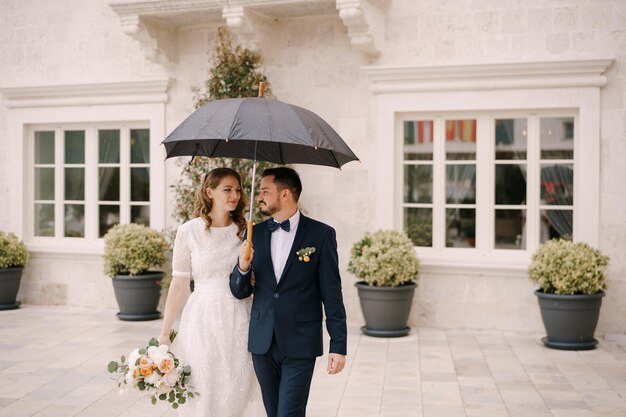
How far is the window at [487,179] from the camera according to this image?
850 cm

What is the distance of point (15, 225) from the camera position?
1032cm

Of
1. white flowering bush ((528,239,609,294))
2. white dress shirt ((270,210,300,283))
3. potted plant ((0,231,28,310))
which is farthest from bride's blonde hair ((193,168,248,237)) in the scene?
potted plant ((0,231,28,310))

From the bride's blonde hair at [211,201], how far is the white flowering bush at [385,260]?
4.01 metres

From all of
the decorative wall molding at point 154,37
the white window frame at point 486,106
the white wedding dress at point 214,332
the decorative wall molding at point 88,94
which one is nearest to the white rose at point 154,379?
the white wedding dress at point 214,332

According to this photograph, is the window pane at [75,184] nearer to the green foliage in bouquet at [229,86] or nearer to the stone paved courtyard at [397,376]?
the green foliage in bouquet at [229,86]

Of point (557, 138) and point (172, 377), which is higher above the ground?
point (557, 138)

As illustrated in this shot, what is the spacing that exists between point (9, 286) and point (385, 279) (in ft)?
15.6

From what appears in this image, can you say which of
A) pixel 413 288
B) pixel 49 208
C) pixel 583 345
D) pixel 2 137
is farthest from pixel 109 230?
pixel 583 345

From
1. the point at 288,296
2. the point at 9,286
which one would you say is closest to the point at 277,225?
the point at 288,296

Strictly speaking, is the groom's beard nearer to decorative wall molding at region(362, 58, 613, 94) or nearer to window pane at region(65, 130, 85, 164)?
decorative wall molding at region(362, 58, 613, 94)

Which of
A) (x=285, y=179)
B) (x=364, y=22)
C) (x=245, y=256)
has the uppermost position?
(x=364, y=22)

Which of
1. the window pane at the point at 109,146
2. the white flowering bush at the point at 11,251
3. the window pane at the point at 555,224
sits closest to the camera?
the window pane at the point at 555,224

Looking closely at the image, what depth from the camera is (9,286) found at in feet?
32.2

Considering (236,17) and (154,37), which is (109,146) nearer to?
(154,37)
